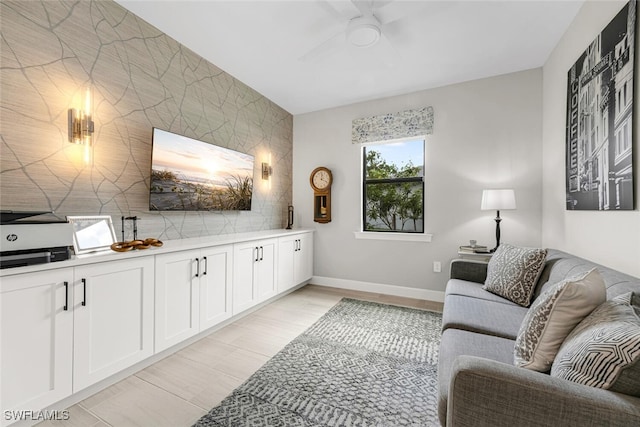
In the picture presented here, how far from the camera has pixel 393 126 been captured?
3.59m

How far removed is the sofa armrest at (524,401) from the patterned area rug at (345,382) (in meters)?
0.78

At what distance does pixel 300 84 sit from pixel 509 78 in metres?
2.38

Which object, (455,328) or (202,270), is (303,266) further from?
A: (455,328)

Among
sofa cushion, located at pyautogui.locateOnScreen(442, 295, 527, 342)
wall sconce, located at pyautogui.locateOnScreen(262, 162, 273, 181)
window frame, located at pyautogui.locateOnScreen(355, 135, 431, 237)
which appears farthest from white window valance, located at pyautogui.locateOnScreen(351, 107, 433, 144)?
sofa cushion, located at pyautogui.locateOnScreen(442, 295, 527, 342)

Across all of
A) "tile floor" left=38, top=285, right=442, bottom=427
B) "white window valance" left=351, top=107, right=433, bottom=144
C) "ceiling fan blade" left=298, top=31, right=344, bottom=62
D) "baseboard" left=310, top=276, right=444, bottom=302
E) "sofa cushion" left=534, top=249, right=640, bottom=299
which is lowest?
"tile floor" left=38, top=285, right=442, bottom=427

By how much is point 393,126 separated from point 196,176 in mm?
2500

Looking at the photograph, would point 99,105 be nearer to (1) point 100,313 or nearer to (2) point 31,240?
(2) point 31,240

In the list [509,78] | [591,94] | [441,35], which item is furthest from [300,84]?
[591,94]

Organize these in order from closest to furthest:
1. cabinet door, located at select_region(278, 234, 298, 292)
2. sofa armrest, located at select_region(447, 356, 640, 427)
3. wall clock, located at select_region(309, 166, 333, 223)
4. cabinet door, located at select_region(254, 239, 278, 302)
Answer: sofa armrest, located at select_region(447, 356, 640, 427), cabinet door, located at select_region(254, 239, 278, 302), cabinet door, located at select_region(278, 234, 298, 292), wall clock, located at select_region(309, 166, 333, 223)

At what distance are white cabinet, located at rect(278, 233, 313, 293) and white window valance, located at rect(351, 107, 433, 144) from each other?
161 centimetres

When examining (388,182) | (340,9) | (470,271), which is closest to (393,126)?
(388,182)

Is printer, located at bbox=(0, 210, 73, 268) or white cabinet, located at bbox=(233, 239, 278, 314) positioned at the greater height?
printer, located at bbox=(0, 210, 73, 268)

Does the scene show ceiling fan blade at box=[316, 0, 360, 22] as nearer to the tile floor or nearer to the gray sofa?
the gray sofa

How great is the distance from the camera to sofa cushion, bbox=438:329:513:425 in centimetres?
118
